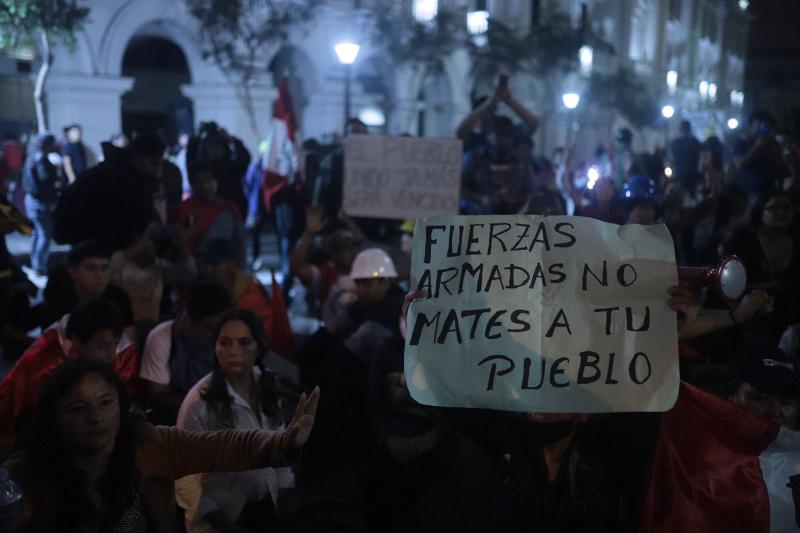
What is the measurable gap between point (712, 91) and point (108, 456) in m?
71.6

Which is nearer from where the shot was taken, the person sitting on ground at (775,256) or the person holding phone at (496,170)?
the person sitting on ground at (775,256)

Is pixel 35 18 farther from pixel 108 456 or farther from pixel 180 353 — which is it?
pixel 108 456

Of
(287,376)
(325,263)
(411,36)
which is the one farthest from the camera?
(411,36)

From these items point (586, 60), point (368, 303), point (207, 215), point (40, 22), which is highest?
point (586, 60)

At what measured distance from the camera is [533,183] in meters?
8.27

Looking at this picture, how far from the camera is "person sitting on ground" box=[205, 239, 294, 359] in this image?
530cm

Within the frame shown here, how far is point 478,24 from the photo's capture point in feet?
101

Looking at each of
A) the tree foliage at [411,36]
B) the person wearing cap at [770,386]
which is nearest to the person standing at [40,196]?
the person wearing cap at [770,386]

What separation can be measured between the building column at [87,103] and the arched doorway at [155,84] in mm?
4602

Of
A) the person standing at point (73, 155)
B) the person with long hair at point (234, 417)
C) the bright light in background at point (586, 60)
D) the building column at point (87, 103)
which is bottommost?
the person with long hair at point (234, 417)

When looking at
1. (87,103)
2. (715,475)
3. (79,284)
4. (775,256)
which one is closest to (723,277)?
(715,475)

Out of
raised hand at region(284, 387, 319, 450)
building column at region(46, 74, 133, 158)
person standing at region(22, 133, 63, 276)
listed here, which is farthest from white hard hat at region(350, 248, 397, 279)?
building column at region(46, 74, 133, 158)

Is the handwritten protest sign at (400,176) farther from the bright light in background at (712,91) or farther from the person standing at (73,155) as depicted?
the bright light in background at (712,91)

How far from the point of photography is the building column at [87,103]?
1720 cm
